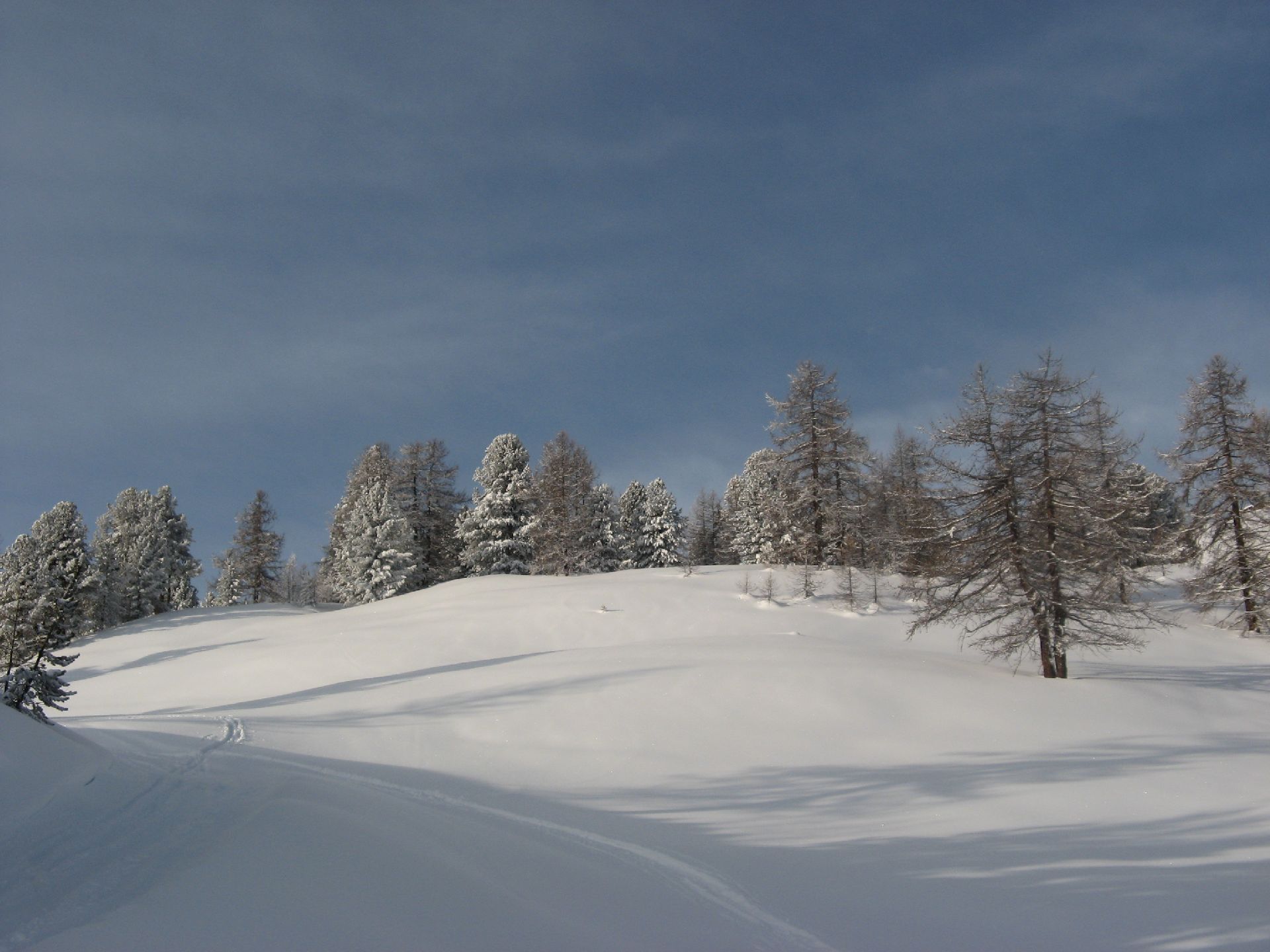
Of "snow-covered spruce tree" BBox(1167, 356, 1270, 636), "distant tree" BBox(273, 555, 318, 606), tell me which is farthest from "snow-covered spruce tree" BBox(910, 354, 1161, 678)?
"distant tree" BBox(273, 555, 318, 606)

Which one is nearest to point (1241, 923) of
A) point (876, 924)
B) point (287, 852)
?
point (876, 924)

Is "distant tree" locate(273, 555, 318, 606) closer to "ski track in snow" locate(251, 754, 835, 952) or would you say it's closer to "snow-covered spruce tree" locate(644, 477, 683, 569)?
"snow-covered spruce tree" locate(644, 477, 683, 569)

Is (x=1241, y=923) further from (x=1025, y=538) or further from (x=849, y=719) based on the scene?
(x=1025, y=538)

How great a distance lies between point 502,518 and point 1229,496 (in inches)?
1543

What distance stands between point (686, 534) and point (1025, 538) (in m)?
54.1

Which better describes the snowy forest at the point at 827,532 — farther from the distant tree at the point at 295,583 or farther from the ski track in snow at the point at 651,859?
the distant tree at the point at 295,583

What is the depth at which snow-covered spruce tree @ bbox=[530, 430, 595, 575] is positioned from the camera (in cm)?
4447

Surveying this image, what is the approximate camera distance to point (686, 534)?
7200 centimetres

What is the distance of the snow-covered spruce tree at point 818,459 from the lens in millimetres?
35062

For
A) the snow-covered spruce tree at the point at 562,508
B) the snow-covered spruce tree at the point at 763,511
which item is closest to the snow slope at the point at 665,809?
the snow-covered spruce tree at the point at 763,511

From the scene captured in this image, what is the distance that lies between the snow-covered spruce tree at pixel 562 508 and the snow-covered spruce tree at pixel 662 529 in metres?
12.4

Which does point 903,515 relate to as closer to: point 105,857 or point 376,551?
point 376,551

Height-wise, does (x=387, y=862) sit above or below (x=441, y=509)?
below

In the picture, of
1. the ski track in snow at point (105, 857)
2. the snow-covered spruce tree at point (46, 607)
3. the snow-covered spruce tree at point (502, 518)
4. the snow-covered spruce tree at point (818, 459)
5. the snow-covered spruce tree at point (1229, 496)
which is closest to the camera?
the ski track in snow at point (105, 857)
